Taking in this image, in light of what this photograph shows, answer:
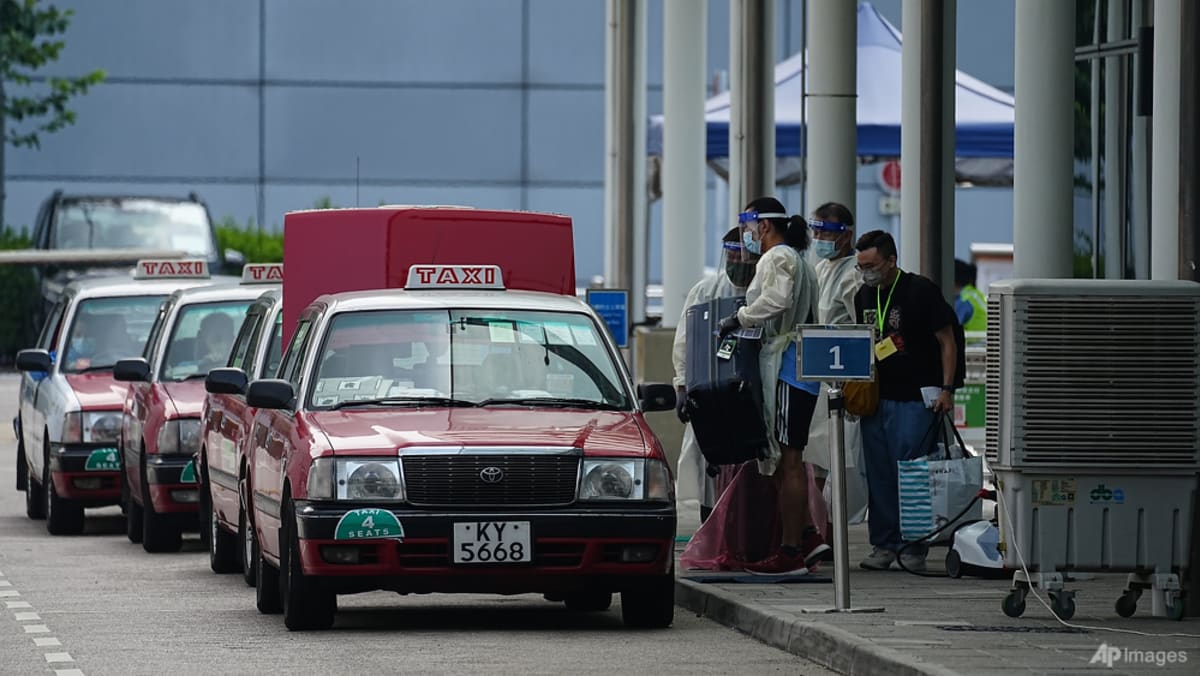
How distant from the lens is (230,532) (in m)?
15.1

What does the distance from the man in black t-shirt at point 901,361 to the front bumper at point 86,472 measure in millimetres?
6269

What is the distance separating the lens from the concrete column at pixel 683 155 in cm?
2481

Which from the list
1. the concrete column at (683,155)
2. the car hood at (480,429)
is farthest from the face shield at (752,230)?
the concrete column at (683,155)

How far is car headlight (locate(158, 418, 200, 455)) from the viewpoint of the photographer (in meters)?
16.5

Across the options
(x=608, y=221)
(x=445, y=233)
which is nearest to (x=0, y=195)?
(x=608, y=221)

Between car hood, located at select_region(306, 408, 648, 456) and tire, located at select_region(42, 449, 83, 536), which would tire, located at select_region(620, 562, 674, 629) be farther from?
tire, located at select_region(42, 449, 83, 536)

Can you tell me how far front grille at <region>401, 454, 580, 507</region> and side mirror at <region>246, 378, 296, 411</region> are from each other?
1.09 metres

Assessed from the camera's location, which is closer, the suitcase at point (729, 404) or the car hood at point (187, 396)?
the suitcase at point (729, 404)

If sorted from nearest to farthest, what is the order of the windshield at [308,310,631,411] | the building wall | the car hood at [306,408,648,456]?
the car hood at [306,408,648,456]
the windshield at [308,310,631,411]
the building wall

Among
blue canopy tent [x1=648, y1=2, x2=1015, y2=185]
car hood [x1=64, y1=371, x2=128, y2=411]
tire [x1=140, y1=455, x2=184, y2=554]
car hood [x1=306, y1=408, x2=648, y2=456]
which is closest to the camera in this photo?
car hood [x1=306, y1=408, x2=648, y2=456]

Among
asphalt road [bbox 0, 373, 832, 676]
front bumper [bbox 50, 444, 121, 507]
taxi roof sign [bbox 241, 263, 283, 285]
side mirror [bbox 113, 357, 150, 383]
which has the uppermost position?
taxi roof sign [bbox 241, 263, 283, 285]

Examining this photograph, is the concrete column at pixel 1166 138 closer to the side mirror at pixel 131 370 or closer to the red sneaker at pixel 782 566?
the red sneaker at pixel 782 566

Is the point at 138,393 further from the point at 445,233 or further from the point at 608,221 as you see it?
the point at 608,221

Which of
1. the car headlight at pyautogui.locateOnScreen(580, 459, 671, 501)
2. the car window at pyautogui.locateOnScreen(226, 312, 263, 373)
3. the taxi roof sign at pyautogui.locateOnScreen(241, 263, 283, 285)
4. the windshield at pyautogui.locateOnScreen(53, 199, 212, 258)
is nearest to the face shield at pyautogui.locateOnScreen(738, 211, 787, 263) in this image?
the car headlight at pyautogui.locateOnScreen(580, 459, 671, 501)
